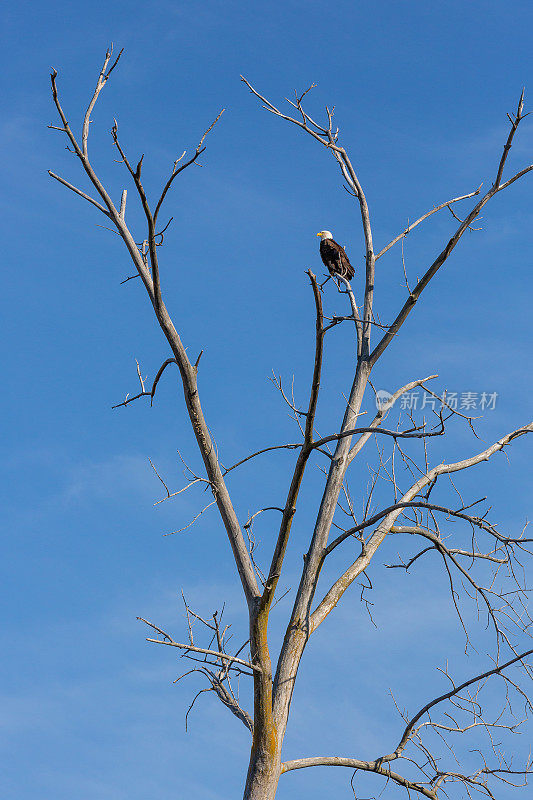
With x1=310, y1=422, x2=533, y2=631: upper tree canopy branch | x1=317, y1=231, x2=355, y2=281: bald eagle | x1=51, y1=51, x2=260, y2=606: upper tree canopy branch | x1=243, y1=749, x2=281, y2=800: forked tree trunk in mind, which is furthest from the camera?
x1=317, y1=231, x2=355, y2=281: bald eagle

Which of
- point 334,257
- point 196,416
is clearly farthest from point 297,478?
point 334,257

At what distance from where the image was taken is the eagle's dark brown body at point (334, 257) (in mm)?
9102

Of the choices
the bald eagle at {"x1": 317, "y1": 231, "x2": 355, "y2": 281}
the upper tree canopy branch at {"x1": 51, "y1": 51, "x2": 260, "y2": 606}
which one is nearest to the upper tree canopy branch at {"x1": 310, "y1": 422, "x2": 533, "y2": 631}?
the upper tree canopy branch at {"x1": 51, "y1": 51, "x2": 260, "y2": 606}

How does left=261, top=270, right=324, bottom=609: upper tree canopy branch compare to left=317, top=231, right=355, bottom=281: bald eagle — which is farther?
left=317, top=231, right=355, bottom=281: bald eagle

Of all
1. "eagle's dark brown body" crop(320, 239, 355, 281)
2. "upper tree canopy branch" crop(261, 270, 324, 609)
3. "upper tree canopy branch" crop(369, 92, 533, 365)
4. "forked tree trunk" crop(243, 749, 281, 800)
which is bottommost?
"forked tree trunk" crop(243, 749, 281, 800)

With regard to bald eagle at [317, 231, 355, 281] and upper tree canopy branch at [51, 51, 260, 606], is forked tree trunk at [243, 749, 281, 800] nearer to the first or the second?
upper tree canopy branch at [51, 51, 260, 606]

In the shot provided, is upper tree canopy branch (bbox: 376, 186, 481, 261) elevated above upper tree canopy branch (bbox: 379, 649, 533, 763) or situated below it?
above

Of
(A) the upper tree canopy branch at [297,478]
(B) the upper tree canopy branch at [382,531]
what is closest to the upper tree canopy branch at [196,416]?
(A) the upper tree canopy branch at [297,478]

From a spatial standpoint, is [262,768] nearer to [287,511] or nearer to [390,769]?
[390,769]

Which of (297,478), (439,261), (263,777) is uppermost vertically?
(439,261)

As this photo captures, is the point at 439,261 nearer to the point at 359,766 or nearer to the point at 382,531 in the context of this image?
the point at 382,531

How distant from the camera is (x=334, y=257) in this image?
9.11 meters

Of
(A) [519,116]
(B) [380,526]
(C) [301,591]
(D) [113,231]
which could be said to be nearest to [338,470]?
(B) [380,526]

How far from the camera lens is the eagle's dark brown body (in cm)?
910
